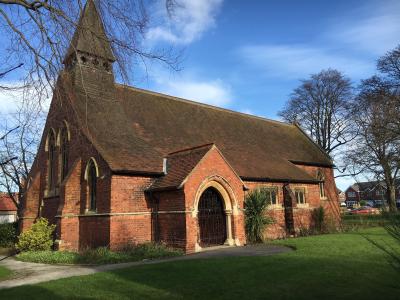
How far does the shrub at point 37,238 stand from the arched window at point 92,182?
2.27m

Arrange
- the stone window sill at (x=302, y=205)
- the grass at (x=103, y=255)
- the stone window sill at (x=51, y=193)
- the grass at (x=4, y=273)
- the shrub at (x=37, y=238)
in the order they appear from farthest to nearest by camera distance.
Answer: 1. the stone window sill at (x=302, y=205)
2. the stone window sill at (x=51, y=193)
3. the shrub at (x=37, y=238)
4. the grass at (x=103, y=255)
5. the grass at (x=4, y=273)

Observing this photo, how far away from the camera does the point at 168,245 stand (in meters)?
15.4

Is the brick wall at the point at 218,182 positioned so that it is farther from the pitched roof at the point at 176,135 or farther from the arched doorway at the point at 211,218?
the pitched roof at the point at 176,135

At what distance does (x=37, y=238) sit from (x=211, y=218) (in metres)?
7.69

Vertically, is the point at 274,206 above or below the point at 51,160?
below

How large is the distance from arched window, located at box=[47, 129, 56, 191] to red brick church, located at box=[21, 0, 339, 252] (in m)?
0.06

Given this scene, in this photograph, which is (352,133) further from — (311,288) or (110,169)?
(311,288)

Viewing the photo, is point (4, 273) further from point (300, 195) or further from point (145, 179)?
point (300, 195)

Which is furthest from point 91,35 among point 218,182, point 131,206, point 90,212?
point 90,212

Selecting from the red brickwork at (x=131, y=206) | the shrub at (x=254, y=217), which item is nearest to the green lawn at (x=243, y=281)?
the red brickwork at (x=131, y=206)

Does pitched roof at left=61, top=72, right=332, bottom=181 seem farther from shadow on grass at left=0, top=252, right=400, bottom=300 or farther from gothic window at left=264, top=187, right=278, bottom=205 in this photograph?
shadow on grass at left=0, top=252, right=400, bottom=300

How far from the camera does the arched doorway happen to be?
16.6 m

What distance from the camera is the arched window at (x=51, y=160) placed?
20.2 meters

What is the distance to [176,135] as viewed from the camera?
2069 centimetres
